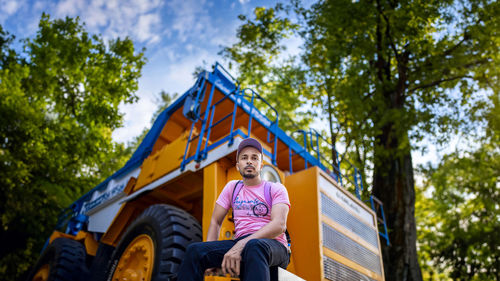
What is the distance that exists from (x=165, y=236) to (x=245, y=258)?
2132 millimetres

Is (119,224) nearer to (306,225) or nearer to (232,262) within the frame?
(306,225)

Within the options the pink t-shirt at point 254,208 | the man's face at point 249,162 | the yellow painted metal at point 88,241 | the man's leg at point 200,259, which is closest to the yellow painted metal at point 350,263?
the pink t-shirt at point 254,208

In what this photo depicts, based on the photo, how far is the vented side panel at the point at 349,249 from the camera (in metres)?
3.80

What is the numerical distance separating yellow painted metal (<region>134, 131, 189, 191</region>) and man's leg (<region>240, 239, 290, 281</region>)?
304cm

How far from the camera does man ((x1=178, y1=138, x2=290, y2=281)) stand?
1.86 meters

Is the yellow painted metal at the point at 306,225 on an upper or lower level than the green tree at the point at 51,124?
lower

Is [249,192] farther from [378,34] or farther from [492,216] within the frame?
[492,216]

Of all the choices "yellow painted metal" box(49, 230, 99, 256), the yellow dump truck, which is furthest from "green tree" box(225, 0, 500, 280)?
"yellow painted metal" box(49, 230, 99, 256)

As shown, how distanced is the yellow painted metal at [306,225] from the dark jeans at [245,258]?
157 cm

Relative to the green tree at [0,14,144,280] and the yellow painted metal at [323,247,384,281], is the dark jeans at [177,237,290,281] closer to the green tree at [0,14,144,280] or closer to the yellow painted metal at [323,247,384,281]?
the yellow painted metal at [323,247,384,281]

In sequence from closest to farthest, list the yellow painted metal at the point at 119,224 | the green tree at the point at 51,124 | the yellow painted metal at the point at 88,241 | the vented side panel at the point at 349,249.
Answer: the vented side panel at the point at 349,249, the yellow painted metal at the point at 119,224, the yellow painted metal at the point at 88,241, the green tree at the point at 51,124

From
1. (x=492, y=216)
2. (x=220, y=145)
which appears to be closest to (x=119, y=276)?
→ (x=220, y=145)

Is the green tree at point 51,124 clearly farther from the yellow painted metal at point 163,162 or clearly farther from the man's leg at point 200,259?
the man's leg at point 200,259

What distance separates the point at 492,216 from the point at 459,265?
2.67 m
